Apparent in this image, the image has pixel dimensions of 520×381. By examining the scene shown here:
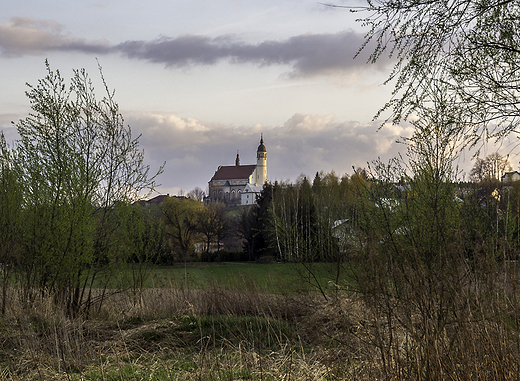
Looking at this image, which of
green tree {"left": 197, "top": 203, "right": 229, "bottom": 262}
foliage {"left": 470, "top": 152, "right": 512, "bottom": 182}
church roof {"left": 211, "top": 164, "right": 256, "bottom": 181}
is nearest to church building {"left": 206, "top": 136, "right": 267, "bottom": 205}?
church roof {"left": 211, "top": 164, "right": 256, "bottom": 181}

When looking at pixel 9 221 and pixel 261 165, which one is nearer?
pixel 9 221

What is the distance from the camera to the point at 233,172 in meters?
120

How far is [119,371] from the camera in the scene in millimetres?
4543

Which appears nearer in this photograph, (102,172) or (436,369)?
(436,369)

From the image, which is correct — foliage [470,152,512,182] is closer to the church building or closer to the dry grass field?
the dry grass field

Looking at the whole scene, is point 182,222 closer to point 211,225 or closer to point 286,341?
point 211,225

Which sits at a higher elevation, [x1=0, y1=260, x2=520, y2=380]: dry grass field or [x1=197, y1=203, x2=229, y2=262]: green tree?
[x1=197, y1=203, x2=229, y2=262]: green tree

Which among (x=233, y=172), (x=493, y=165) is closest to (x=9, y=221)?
(x=493, y=165)

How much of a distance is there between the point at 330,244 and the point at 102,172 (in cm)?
507

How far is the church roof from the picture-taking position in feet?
391

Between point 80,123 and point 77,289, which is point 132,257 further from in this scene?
point 80,123

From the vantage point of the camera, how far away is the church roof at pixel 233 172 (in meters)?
119

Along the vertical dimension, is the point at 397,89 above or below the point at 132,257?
above

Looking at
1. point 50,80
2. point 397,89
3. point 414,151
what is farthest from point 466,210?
point 50,80
